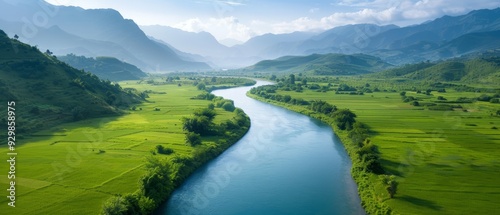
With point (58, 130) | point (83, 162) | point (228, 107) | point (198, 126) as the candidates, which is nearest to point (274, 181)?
point (198, 126)

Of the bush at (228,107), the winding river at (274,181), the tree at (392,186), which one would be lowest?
the winding river at (274,181)

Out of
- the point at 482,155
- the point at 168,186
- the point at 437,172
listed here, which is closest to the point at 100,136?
the point at 168,186

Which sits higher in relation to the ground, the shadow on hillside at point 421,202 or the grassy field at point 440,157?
the grassy field at point 440,157

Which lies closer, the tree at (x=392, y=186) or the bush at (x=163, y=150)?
the tree at (x=392, y=186)

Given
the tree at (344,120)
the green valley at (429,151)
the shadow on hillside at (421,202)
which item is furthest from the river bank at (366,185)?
the tree at (344,120)

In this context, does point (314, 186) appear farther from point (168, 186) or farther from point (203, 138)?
point (203, 138)

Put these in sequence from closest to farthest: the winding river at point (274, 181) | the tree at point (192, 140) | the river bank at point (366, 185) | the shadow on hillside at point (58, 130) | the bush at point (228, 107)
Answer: the river bank at point (366, 185) → the winding river at point (274, 181) → the tree at point (192, 140) → the shadow on hillside at point (58, 130) → the bush at point (228, 107)

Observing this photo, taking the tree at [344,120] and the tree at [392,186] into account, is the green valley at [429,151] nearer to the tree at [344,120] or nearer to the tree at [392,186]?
the tree at [392,186]
